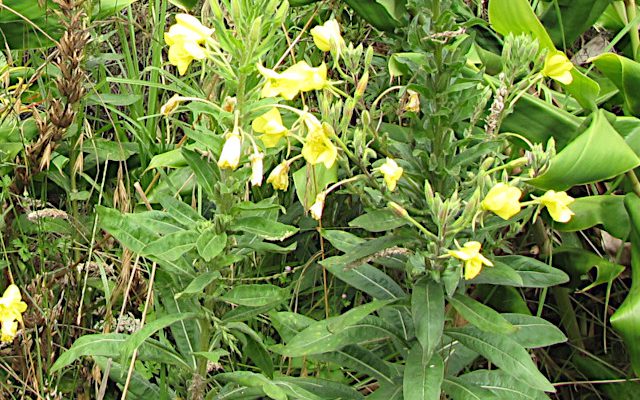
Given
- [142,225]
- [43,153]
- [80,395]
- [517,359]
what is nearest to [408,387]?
[517,359]

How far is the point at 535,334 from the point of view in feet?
4.32

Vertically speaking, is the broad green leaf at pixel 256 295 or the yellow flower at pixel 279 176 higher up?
the yellow flower at pixel 279 176

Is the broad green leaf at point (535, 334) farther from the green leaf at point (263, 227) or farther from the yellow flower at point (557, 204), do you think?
the green leaf at point (263, 227)

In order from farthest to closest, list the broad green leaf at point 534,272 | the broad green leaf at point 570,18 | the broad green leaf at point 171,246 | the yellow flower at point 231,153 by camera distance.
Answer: the broad green leaf at point 570,18
the broad green leaf at point 534,272
the broad green leaf at point 171,246
the yellow flower at point 231,153

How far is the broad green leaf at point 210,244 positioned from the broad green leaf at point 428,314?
0.30m

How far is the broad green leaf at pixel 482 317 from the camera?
1.17m

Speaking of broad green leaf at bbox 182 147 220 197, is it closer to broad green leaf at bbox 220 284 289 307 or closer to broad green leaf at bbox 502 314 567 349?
broad green leaf at bbox 220 284 289 307

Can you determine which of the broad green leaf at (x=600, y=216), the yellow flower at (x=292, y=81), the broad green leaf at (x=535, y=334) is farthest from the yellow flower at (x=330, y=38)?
the broad green leaf at (x=600, y=216)

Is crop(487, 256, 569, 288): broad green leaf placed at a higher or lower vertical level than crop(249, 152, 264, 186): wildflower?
lower

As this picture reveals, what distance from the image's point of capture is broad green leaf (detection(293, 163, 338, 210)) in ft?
4.72

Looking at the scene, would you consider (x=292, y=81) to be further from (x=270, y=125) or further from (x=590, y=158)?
(x=590, y=158)

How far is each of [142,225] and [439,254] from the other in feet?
1.47

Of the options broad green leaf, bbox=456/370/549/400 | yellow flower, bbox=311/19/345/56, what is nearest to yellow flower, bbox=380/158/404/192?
yellow flower, bbox=311/19/345/56

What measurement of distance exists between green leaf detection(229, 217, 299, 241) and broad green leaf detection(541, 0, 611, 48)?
0.92 metres
